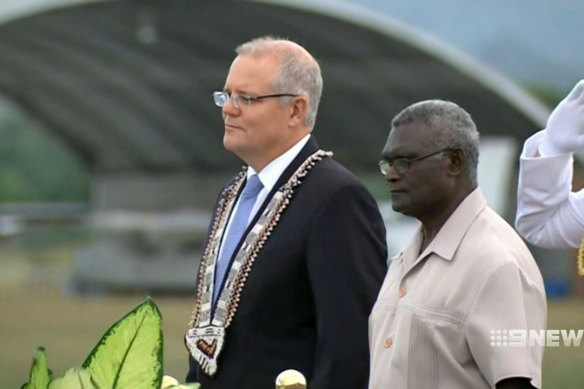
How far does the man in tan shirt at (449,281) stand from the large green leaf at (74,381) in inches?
36.6

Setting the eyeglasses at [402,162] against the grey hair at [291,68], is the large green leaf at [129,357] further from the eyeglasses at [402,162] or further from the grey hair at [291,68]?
the grey hair at [291,68]

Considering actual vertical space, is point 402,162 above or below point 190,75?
below

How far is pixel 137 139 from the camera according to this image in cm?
3070

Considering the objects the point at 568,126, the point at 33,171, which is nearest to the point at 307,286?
the point at 568,126

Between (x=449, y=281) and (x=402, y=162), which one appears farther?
(x=402, y=162)

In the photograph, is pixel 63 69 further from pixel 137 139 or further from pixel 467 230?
pixel 467 230

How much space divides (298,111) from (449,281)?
37.7 inches

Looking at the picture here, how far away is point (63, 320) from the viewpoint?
58.9ft

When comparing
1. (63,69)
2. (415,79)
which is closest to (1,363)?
(415,79)

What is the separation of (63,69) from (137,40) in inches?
133

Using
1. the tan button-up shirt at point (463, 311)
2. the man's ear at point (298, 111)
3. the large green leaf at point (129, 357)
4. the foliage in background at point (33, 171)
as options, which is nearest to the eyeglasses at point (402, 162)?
the tan button-up shirt at point (463, 311)

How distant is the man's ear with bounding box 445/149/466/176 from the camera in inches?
123

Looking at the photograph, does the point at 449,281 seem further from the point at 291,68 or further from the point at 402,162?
the point at 291,68

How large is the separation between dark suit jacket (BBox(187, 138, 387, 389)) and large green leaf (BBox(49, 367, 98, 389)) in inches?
53.0
